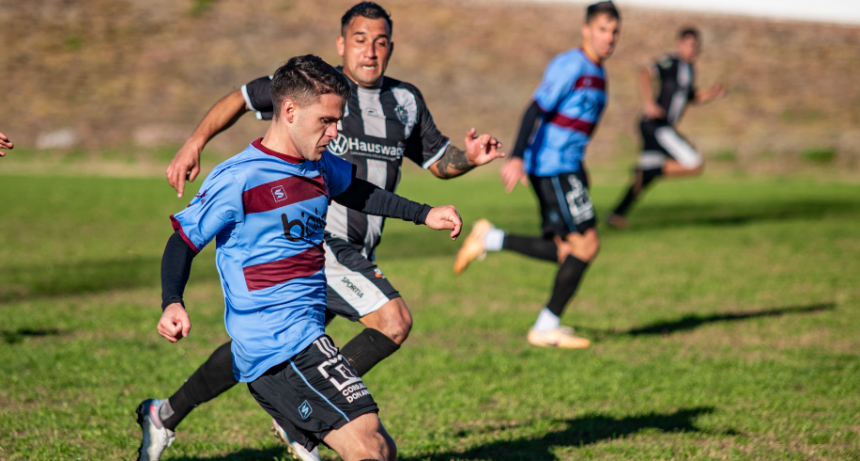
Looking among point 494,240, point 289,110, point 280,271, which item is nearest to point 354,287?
point 280,271

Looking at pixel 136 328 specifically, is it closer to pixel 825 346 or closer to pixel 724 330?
pixel 724 330

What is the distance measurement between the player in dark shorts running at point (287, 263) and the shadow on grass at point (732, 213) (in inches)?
433

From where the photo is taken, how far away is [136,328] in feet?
20.5

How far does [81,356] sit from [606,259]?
687 cm

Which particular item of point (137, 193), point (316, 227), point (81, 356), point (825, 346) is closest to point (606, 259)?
point (825, 346)

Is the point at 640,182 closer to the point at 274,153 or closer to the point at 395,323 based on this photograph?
the point at 395,323

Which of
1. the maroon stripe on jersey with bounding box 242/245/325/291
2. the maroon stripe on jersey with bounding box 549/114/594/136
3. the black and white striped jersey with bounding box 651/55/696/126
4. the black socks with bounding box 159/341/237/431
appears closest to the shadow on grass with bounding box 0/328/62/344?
the black socks with bounding box 159/341/237/431

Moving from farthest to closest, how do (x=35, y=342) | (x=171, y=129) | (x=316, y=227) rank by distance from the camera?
1. (x=171, y=129)
2. (x=35, y=342)
3. (x=316, y=227)

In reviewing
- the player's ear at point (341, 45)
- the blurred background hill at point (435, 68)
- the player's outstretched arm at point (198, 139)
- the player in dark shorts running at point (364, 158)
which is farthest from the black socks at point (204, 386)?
the blurred background hill at point (435, 68)

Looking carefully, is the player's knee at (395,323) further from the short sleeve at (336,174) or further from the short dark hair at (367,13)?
the short dark hair at (367,13)

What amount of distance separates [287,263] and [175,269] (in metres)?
0.41

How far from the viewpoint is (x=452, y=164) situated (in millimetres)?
3857

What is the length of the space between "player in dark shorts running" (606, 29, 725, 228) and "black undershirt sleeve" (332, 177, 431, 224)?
943 centimetres

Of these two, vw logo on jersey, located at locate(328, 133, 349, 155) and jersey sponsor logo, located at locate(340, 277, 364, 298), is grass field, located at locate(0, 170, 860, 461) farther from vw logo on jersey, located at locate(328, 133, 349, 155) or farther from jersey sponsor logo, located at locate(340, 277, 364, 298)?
vw logo on jersey, located at locate(328, 133, 349, 155)
